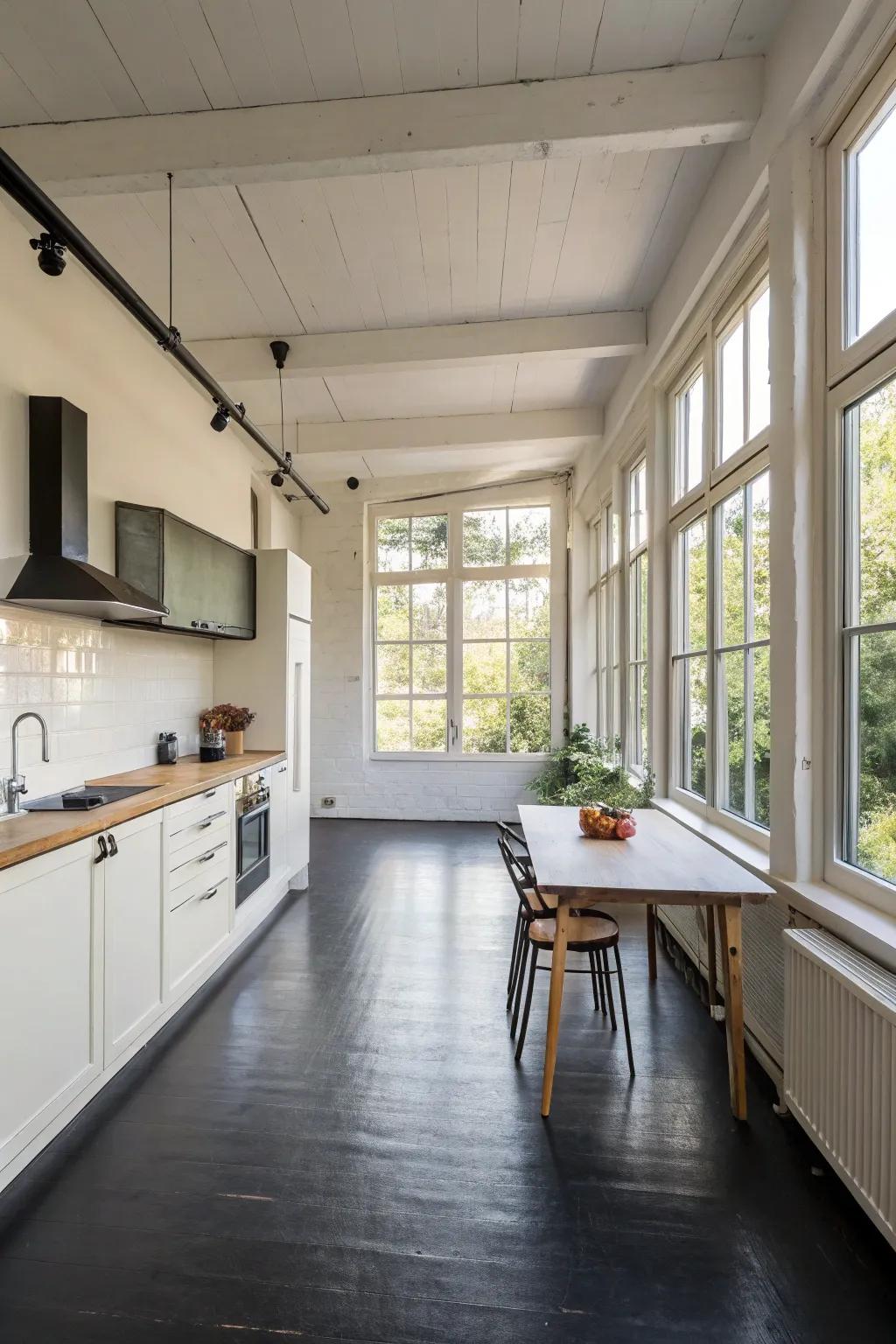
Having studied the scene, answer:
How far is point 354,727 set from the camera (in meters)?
6.88

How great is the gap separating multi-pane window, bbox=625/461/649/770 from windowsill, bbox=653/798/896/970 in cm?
195

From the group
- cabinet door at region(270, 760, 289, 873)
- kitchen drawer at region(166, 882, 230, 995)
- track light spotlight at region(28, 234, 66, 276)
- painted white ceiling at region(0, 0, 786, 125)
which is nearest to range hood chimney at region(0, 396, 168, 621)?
track light spotlight at region(28, 234, 66, 276)

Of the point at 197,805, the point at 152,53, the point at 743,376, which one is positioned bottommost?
the point at 197,805

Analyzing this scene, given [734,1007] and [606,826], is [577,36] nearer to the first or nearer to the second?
[606,826]

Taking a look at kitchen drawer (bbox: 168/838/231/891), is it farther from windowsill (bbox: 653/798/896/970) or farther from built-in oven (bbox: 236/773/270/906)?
windowsill (bbox: 653/798/896/970)

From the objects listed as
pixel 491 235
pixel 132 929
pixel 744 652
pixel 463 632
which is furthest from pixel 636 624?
pixel 132 929

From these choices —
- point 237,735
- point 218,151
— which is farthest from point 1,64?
point 237,735

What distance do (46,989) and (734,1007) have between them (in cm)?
219

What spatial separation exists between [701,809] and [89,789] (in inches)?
118

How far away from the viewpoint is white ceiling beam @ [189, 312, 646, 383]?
3842 mm

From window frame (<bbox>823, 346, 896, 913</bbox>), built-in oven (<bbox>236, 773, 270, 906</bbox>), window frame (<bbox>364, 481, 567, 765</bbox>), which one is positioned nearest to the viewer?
window frame (<bbox>823, 346, 896, 913</bbox>)

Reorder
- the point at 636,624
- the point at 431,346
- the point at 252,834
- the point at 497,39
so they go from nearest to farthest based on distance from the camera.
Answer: the point at 497,39 → the point at 252,834 → the point at 431,346 → the point at 636,624

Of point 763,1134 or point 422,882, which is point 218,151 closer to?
point 763,1134

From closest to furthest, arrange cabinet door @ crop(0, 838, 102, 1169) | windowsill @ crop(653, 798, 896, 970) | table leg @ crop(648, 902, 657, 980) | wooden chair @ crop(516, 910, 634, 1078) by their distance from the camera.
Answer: windowsill @ crop(653, 798, 896, 970), cabinet door @ crop(0, 838, 102, 1169), wooden chair @ crop(516, 910, 634, 1078), table leg @ crop(648, 902, 657, 980)
